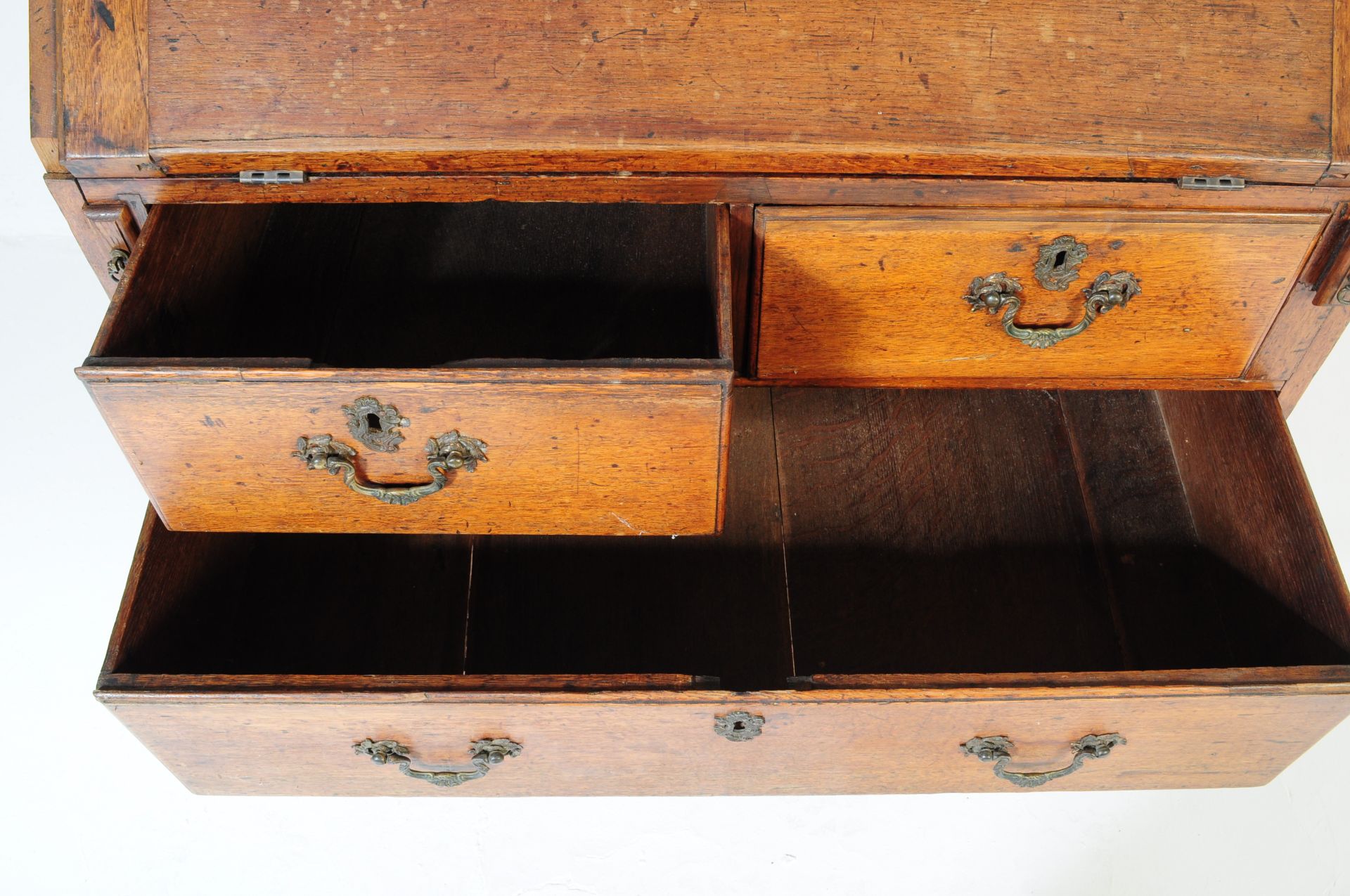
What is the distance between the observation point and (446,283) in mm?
1589

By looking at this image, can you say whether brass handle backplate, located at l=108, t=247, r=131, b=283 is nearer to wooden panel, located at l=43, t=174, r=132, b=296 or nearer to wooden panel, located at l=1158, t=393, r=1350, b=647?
wooden panel, located at l=43, t=174, r=132, b=296

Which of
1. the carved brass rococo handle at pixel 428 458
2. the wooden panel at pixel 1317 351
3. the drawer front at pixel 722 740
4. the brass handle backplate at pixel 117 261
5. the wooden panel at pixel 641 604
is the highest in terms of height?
the brass handle backplate at pixel 117 261

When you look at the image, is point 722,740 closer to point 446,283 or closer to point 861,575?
point 861,575

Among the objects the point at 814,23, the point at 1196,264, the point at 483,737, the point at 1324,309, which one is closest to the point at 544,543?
the point at 483,737

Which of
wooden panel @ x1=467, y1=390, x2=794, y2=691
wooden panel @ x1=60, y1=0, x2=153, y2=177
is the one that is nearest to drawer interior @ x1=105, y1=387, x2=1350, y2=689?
wooden panel @ x1=467, y1=390, x2=794, y2=691

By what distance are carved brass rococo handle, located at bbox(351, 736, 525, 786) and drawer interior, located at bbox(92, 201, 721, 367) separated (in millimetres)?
455

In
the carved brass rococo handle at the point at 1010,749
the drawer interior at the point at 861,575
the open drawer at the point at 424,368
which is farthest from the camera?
the drawer interior at the point at 861,575

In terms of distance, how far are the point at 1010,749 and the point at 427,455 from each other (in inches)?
29.6

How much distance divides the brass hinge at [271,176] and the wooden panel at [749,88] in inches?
0.4

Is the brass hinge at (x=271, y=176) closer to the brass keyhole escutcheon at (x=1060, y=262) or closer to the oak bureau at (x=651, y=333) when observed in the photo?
the oak bureau at (x=651, y=333)

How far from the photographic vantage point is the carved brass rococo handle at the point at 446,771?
1375 millimetres

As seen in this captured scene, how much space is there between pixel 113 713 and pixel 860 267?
3.10 ft

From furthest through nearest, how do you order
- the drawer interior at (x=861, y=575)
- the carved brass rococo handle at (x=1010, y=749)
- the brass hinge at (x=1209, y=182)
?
the drawer interior at (x=861, y=575), the carved brass rococo handle at (x=1010, y=749), the brass hinge at (x=1209, y=182)

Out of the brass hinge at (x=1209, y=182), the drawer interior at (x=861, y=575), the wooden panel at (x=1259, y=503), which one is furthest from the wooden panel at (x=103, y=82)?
→ the wooden panel at (x=1259, y=503)
